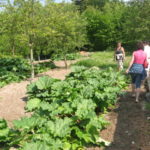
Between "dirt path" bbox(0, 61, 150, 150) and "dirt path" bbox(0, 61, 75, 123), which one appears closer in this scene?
"dirt path" bbox(0, 61, 150, 150)

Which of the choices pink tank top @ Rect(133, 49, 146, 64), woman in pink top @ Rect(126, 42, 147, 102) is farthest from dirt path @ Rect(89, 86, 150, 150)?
pink tank top @ Rect(133, 49, 146, 64)

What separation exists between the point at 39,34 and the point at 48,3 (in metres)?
1.51

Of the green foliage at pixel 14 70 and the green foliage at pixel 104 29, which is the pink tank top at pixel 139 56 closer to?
the green foliage at pixel 14 70

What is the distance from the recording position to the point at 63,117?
20.2 ft

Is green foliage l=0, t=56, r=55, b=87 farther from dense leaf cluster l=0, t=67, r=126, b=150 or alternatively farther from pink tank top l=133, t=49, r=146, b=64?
pink tank top l=133, t=49, r=146, b=64

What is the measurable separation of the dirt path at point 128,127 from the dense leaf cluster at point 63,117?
0.89 feet

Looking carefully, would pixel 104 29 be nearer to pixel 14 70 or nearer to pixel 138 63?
pixel 14 70

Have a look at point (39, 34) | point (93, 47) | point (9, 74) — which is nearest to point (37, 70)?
point (9, 74)

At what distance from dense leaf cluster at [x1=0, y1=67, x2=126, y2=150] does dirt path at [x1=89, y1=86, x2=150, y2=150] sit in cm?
27

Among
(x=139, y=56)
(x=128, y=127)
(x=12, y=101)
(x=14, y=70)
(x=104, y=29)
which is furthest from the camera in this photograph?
(x=104, y=29)

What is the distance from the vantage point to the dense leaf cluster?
4562 mm

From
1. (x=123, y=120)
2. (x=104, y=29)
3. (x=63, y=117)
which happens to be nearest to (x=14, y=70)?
(x=63, y=117)

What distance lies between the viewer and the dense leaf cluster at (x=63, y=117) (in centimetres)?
456

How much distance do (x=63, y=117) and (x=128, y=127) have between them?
1.50 meters
